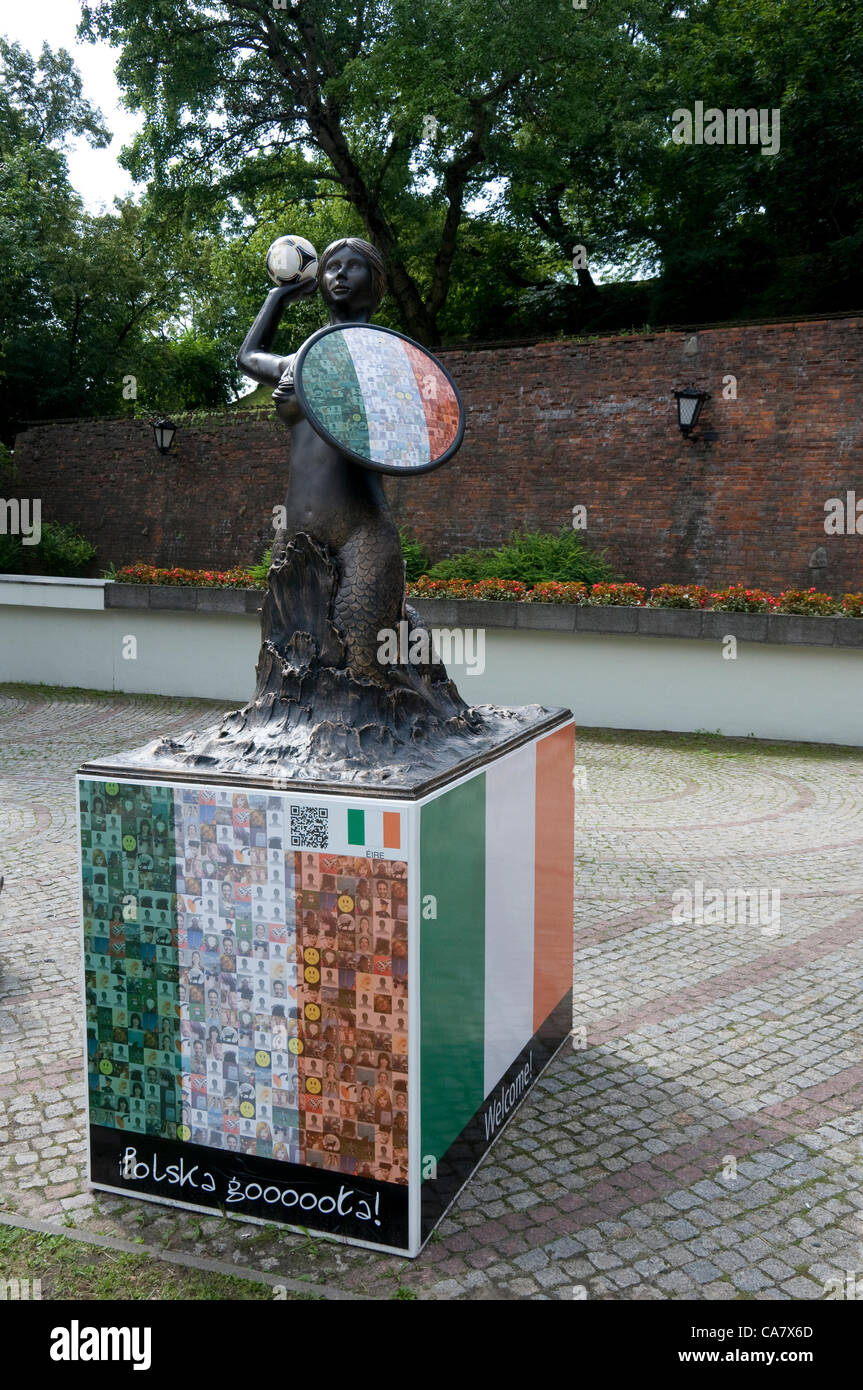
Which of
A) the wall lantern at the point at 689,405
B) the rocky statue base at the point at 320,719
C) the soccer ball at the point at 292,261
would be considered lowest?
the rocky statue base at the point at 320,719

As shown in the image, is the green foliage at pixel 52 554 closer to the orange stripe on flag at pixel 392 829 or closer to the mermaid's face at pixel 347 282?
the mermaid's face at pixel 347 282

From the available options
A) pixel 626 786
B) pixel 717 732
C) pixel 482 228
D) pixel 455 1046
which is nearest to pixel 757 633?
pixel 717 732

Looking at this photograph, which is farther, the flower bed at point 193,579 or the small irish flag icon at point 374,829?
the flower bed at point 193,579

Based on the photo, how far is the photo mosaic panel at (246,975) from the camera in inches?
138

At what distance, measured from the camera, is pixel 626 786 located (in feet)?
35.1

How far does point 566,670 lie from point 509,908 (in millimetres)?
9674

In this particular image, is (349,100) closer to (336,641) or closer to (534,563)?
(534,563)

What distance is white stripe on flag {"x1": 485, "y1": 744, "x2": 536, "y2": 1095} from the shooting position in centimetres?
410

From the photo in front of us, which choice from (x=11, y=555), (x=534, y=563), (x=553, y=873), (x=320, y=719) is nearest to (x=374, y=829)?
(x=320, y=719)

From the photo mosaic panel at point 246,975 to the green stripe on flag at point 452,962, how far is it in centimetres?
12

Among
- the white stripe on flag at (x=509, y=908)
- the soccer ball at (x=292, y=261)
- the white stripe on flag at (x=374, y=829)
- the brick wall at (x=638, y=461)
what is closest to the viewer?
the white stripe on flag at (x=374, y=829)

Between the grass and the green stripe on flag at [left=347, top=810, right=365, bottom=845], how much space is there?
4.44 ft

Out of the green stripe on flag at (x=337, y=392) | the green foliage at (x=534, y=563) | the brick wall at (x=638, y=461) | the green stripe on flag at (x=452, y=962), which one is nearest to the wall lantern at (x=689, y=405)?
the brick wall at (x=638, y=461)
